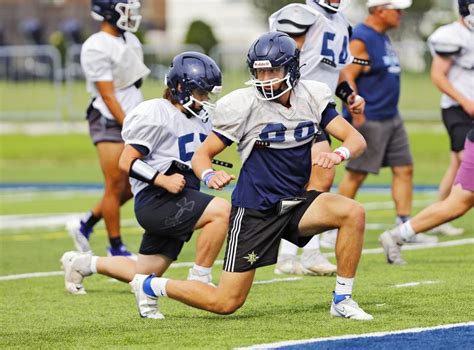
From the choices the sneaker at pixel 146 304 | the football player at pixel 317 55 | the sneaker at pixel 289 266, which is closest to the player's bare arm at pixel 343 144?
the sneaker at pixel 146 304

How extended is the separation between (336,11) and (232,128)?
2.58m

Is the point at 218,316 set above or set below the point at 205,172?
below

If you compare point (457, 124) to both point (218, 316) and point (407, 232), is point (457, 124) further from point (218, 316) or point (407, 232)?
point (218, 316)

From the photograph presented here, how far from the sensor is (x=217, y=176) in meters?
6.93

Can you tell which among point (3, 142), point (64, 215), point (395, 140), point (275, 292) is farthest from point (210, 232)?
point (3, 142)

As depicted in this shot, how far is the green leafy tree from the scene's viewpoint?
129ft

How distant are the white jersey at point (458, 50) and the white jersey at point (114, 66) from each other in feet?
→ 8.19

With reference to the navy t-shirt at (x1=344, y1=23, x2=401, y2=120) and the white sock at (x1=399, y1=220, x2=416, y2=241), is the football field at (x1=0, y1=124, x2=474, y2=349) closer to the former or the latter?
the white sock at (x1=399, y1=220, x2=416, y2=241)

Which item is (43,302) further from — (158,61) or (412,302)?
(158,61)

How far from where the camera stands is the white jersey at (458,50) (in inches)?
424

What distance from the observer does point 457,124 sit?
11.2 m

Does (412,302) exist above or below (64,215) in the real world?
above

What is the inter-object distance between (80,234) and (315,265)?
2.29 meters

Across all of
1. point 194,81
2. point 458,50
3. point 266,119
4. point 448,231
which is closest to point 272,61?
point 266,119
